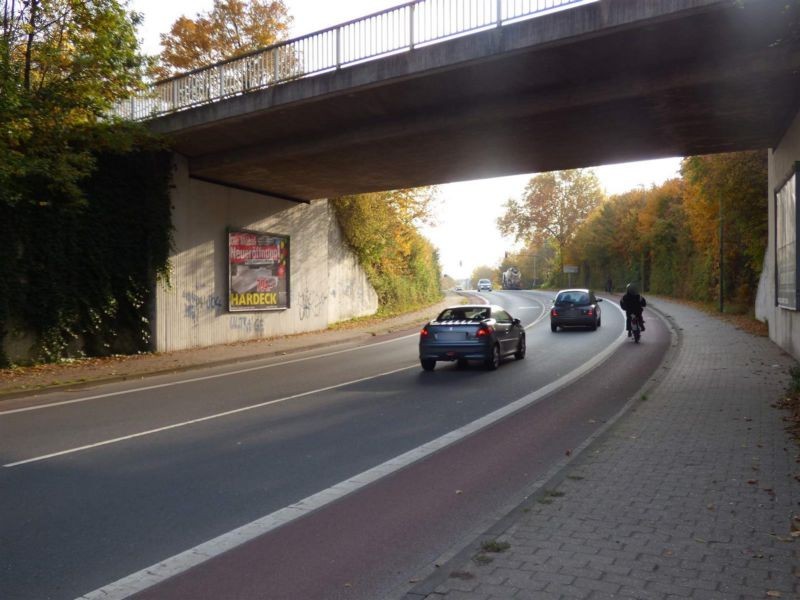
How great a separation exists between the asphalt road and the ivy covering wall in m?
3.80

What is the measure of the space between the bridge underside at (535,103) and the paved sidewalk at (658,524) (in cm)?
549

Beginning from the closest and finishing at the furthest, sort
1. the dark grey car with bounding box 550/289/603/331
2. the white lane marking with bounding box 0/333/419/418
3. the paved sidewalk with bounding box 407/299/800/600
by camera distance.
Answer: the paved sidewalk with bounding box 407/299/800/600, the white lane marking with bounding box 0/333/419/418, the dark grey car with bounding box 550/289/603/331

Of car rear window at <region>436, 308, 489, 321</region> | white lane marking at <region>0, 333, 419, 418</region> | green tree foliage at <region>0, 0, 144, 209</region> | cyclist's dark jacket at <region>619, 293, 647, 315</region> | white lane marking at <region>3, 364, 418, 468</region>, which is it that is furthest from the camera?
cyclist's dark jacket at <region>619, 293, 647, 315</region>

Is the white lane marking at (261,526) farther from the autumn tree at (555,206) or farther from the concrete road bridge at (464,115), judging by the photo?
the autumn tree at (555,206)

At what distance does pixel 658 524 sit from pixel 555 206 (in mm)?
79796

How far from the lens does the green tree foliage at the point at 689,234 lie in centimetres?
2267

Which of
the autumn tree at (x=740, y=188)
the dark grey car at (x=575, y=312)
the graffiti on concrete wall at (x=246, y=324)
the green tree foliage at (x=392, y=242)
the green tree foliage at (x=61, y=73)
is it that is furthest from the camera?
the green tree foliage at (x=392, y=242)

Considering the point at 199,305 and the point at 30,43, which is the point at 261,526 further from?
the point at 199,305

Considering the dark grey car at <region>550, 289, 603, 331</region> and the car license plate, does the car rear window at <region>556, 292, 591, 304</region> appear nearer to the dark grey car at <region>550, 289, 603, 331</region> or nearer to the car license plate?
the dark grey car at <region>550, 289, 603, 331</region>

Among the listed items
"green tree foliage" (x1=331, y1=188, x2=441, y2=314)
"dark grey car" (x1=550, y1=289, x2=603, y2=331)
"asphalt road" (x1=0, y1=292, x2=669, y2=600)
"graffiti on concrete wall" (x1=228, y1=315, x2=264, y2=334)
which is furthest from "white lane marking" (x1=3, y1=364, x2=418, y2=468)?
"green tree foliage" (x1=331, y1=188, x2=441, y2=314)

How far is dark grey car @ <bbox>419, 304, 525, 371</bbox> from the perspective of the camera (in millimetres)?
14422

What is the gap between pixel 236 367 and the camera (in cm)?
1623

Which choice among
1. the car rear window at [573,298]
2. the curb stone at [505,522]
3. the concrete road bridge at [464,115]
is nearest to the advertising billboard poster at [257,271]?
the concrete road bridge at [464,115]

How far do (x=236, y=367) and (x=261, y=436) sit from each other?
8387 millimetres
